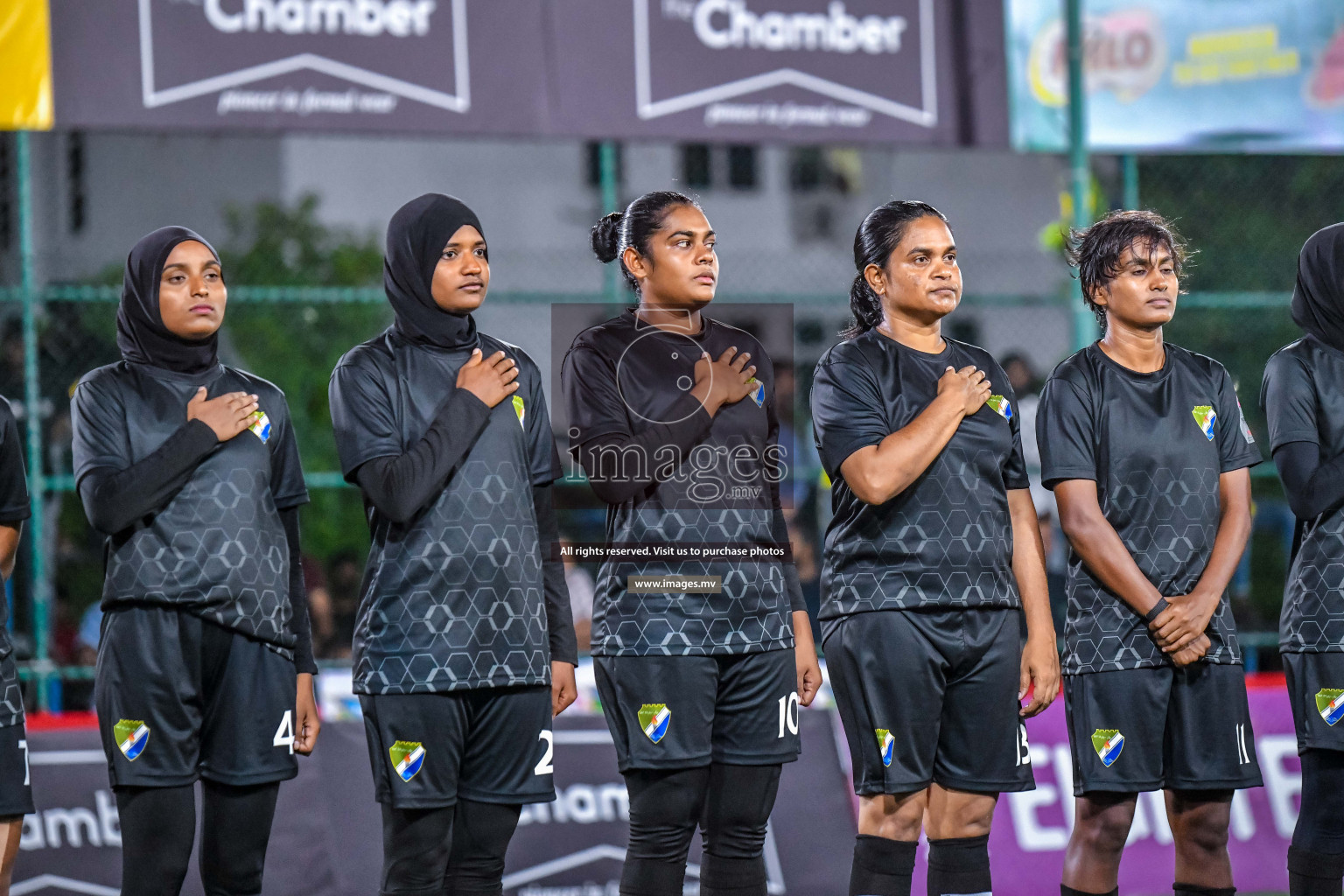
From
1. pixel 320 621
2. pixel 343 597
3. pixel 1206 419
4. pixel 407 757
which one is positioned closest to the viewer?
pixel 407 757

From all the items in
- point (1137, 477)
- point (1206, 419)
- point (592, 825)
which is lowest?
point (592, 825)

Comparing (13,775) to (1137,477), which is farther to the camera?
(1137,477)

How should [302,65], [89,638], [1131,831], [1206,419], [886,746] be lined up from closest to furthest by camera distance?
[886,746] → [1206,419] → [1131,831] → [302,65] → [89,638]

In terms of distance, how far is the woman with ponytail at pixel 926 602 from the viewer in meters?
3.94

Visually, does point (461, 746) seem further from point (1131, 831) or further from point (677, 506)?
point (1131, 831)

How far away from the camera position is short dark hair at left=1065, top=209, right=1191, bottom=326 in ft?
14.7

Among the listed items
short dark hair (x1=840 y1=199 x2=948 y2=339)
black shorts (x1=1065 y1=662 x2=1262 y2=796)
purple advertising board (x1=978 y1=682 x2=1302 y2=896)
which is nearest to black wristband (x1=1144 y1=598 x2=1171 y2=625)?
black shorts (x1=1065 y1=662 x2=1262 y2=796)

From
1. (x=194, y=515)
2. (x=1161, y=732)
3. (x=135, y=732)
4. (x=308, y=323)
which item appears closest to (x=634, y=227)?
(x=194, y=515)

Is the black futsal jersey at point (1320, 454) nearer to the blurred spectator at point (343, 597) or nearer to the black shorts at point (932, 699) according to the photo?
the black shorts at point (932, 699)

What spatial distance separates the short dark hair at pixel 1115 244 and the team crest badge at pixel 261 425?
7.86 ft

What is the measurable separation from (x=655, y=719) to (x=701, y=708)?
0.12 metres

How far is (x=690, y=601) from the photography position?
13.2 feet

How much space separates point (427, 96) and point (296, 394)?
7242mm

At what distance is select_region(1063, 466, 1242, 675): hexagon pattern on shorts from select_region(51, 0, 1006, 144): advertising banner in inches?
143
